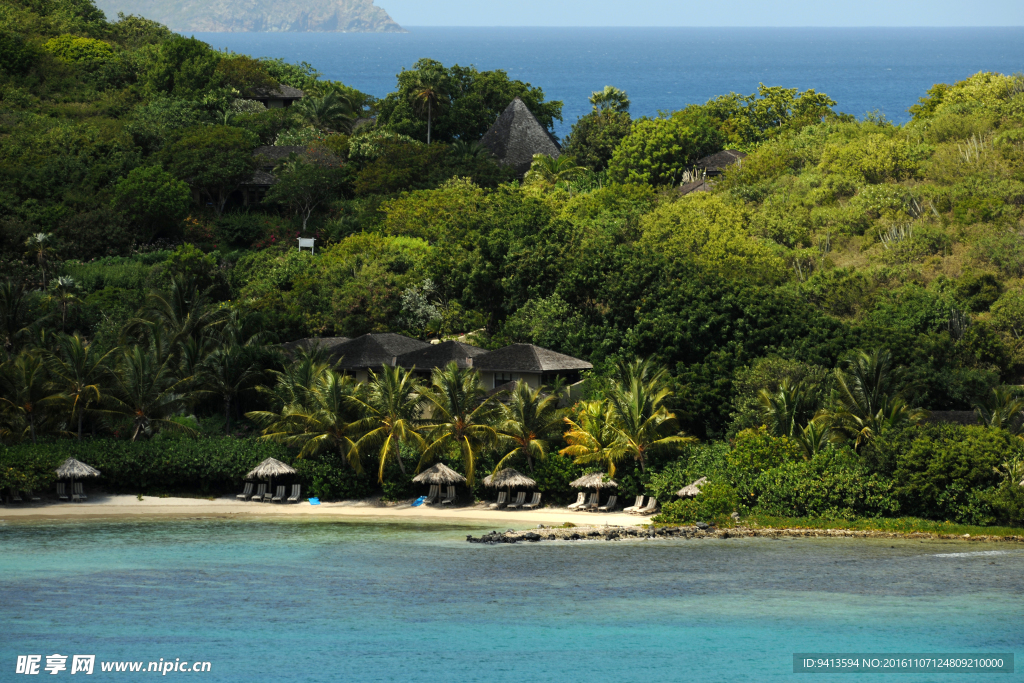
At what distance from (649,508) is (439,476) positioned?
6.26 meters

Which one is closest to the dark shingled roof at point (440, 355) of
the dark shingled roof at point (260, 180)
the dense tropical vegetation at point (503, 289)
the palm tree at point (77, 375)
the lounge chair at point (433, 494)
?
Answer: the dense tropical vegetation at point (503, 289)

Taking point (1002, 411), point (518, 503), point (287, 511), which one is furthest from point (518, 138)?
point (1002, 411)

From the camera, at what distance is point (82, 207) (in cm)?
5638

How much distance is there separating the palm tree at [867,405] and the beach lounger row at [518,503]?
29.5ft

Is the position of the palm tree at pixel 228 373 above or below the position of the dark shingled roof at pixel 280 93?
below

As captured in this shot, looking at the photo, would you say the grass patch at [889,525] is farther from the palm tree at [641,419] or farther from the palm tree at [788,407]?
the palm tree at [641,419]

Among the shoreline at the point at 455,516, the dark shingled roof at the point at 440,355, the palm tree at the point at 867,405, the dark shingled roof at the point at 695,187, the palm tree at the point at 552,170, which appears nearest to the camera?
the shoreline at the point at 455,516

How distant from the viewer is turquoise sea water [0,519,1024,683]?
25.2 m

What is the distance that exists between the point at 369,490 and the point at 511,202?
16.0 metres

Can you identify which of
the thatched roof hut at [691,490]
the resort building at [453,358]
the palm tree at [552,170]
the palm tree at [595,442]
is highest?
the palm tree at [552,170]

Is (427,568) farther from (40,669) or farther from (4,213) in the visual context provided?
(4,213)

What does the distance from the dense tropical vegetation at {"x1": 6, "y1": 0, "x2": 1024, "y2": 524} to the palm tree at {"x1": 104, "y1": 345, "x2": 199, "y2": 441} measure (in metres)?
0.11

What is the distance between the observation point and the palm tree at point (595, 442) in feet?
116

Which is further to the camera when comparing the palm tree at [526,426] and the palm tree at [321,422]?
the palm tree at [321,422]
